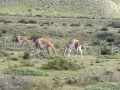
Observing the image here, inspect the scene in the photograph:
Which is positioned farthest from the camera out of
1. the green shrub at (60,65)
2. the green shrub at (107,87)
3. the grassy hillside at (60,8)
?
the grassy hillside at (60,8)

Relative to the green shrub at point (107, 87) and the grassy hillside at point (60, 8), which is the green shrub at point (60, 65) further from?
the grassy hillside at point (60, 8)

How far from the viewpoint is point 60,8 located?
11350cm

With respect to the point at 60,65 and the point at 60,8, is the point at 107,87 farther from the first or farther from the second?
the point at 60,8

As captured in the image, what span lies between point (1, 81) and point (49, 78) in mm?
3549

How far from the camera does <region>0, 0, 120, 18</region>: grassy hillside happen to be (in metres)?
108

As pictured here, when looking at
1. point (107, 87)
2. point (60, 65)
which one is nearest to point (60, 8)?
point (60, 65)

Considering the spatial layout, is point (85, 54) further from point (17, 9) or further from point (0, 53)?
point (17, 9)

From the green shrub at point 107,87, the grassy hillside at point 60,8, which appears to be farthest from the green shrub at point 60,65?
the grassy hillside at point 60,8

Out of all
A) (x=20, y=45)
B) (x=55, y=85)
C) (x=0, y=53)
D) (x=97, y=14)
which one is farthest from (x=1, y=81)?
(x=97, y=14)

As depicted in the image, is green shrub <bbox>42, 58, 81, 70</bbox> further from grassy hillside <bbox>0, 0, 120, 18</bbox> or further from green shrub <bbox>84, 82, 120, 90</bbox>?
grassy hillside <bbox>0, 0, 120, 18</bbox>

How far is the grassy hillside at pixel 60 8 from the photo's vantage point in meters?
108

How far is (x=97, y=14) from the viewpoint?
114 metres

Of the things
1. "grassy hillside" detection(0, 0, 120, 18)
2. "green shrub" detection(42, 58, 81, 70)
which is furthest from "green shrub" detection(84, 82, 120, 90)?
"grassy hillside" detection(0, 0, 120, 18)

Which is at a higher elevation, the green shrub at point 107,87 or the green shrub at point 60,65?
the green shrub at point 107,87
